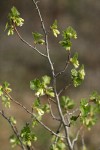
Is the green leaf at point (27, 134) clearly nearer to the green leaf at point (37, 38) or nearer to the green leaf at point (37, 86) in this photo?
the green leaf at point (37, 86)

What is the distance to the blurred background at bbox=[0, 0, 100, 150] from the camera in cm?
644

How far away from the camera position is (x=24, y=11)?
7926 mm

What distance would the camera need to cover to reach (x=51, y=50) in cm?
714

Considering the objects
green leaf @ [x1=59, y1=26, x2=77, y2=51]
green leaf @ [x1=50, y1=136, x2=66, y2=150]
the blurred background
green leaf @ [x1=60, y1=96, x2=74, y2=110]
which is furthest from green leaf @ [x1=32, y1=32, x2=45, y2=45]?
the blurred background

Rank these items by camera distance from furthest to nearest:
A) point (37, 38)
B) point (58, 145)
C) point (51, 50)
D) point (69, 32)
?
point (51, 50), point (58, 145), point (37, 38), point (69, 32)

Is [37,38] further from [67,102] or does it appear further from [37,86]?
[67,102]

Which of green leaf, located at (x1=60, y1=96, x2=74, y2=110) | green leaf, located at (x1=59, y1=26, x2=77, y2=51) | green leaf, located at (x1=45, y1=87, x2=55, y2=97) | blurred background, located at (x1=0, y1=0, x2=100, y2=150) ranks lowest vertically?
green leaf, located at (x1=45, y1=87, x2=55, y2=97)

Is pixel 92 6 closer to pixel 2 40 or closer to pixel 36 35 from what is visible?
pixel 2 40

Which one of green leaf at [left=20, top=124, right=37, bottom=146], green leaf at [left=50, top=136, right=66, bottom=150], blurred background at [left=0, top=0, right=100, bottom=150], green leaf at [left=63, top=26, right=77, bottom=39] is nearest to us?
green leaf at [left=63, top=26, right=77, bottom=39]

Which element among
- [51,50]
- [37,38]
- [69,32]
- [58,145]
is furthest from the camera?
[51,50]

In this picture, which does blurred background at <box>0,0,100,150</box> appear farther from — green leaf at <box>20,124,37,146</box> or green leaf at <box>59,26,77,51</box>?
green leaf at <box>59,26,77,51</box>

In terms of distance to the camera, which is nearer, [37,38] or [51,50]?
[37,38]

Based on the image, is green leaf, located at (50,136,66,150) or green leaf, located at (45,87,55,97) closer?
green leaf, located at (45,87,55,97)

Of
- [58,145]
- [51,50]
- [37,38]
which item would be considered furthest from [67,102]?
[51,50]
